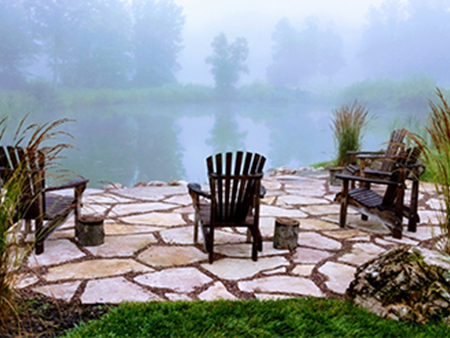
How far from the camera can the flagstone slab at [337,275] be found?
2667mm

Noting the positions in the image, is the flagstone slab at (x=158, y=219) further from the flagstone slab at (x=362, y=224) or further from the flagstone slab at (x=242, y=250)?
the flagstone slab at (x=362, y=224)

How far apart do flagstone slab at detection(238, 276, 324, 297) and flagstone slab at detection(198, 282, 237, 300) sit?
0.12 m

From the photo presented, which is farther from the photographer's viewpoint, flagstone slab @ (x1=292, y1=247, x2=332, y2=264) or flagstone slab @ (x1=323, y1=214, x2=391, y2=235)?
flagstone slab @ (x1=323, y1=214, x2=391, y2=235)

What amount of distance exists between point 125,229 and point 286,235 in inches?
59.2

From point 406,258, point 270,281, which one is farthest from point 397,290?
point 270,281

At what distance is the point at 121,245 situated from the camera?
334 cm

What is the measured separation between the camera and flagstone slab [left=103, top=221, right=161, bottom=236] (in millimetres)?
3678

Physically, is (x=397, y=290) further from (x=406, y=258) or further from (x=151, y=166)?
(x=151, y=166)

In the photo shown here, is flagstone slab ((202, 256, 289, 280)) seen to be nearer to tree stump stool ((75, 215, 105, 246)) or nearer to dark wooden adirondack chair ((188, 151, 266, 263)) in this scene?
dark wooden adirondack chair ((188, 151, 266, 263))

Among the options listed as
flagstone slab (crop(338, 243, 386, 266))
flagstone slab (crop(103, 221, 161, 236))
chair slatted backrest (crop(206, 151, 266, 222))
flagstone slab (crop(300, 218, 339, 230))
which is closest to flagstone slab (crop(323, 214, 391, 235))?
flagstone slab (crop(300, 218, 339, 230))

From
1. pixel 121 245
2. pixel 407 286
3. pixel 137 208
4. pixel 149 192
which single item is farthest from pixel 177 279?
pixel 149 192

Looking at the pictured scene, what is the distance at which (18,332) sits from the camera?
6.31 ft

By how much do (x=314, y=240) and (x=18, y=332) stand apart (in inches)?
97.1

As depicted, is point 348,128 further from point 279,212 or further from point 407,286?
point 407,286
